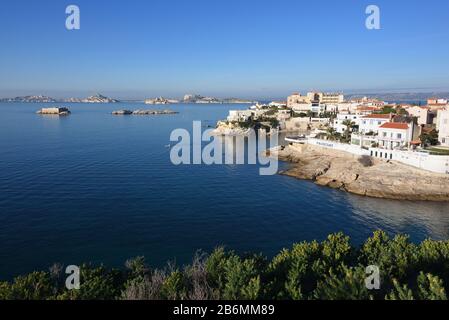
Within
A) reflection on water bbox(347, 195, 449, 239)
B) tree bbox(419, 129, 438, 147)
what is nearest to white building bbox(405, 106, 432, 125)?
tree bbox(419, 129, 438, 147)

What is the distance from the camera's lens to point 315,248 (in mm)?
15930

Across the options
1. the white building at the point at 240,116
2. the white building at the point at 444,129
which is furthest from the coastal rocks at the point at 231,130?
the white building at the point at 444,129

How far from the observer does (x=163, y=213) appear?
91.4 feet

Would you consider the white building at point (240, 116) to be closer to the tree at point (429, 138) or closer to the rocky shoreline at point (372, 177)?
the rocky shoreline at point (372, 177)

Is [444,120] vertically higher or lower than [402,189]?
higher

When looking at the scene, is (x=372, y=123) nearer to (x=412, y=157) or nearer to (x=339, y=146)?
(x=339, y=146)

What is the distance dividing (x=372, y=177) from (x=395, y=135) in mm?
10701

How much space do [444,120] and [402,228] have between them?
24.1m

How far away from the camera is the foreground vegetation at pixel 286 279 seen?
11.0m

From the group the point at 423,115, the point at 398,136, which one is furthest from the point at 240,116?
the point at 398,136

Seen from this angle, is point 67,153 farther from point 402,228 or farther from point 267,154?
point 402,228

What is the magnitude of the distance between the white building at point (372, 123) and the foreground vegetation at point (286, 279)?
121 ft

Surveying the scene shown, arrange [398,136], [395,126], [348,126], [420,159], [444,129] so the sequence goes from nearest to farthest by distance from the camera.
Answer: [420,159]
[444,129]
[398,136]
[395,126]
[348,126]
